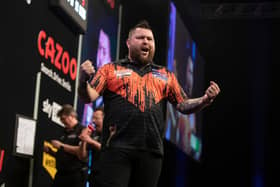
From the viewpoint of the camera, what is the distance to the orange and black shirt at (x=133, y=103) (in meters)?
2.63

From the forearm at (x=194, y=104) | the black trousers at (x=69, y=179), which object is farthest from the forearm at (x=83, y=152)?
the forearm at (x=194, y=104)

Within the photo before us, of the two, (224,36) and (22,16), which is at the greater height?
(224,36)

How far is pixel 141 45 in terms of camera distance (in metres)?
2.77

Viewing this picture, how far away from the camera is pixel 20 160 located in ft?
15.2

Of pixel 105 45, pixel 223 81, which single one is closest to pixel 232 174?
pixel 223 81

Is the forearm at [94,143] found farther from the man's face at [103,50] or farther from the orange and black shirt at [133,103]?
the man's face at [103,50]

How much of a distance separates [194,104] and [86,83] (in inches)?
24.3

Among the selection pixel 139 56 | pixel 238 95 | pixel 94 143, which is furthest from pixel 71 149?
pixel 238 95

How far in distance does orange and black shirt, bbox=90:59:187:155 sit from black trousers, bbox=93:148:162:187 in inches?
1.4

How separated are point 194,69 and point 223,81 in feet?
6.25

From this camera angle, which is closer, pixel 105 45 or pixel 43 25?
pixel 43 25

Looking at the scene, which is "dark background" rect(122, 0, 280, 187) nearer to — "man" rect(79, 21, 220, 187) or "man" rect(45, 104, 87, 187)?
"man" rect(45, 104, 87, 187)

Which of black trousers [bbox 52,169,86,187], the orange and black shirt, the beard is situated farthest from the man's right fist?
black trousers [bbox 52,169,86,187]

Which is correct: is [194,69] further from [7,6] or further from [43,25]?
[7,6]
